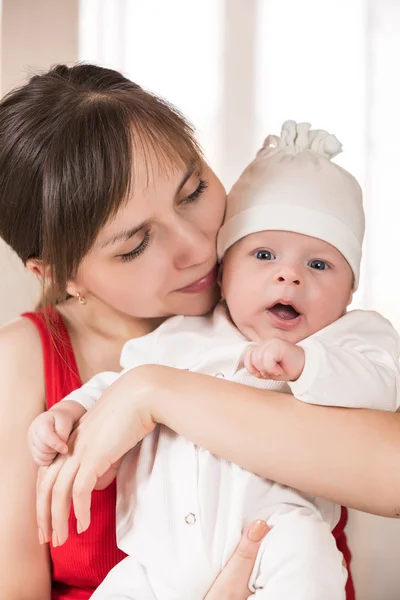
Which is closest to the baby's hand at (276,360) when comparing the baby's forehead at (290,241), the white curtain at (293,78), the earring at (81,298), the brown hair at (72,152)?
the baby's forehead at (290,241)

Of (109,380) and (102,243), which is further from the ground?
(102,243)

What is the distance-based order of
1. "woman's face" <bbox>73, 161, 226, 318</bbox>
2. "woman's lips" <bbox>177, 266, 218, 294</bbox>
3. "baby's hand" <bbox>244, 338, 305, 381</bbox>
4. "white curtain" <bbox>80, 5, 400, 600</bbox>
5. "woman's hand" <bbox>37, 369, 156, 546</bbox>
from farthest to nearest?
"white curtain" <bbox>80, 5, 400, 600</bbox> → "woman's lips" <bbox>177, 266, 218, 294</bbox> → "woman's face" <bbox>73, 161, 226, 318</bbox> → "woman's hand" <bbox>37, 369, 156, 546</bbox> → "baby's hand" <bbox>244, 338, 305, 381</bbox>

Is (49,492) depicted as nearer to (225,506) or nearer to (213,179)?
(225,506)

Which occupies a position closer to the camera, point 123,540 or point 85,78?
point 123,540

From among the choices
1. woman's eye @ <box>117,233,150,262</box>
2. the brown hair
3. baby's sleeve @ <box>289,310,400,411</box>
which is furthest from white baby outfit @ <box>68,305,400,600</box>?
the brown hair

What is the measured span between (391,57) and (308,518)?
1712 mm

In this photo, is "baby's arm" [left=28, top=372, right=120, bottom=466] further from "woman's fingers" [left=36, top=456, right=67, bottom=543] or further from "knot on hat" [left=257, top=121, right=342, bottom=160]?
"knot on hat" [left=257, top=121, right=342, bottom=160]

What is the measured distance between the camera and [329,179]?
5.59ft

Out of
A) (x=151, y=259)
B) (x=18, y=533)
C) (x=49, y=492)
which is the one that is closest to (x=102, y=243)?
(x=151, y=259)

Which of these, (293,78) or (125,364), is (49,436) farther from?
(293,78)

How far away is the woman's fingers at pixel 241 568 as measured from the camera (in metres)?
1.38

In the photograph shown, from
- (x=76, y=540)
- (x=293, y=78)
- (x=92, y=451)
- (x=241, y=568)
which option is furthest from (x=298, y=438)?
(x=293, y=78)

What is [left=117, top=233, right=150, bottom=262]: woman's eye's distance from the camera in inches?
62.7

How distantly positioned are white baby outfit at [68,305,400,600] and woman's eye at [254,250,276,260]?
164mm
